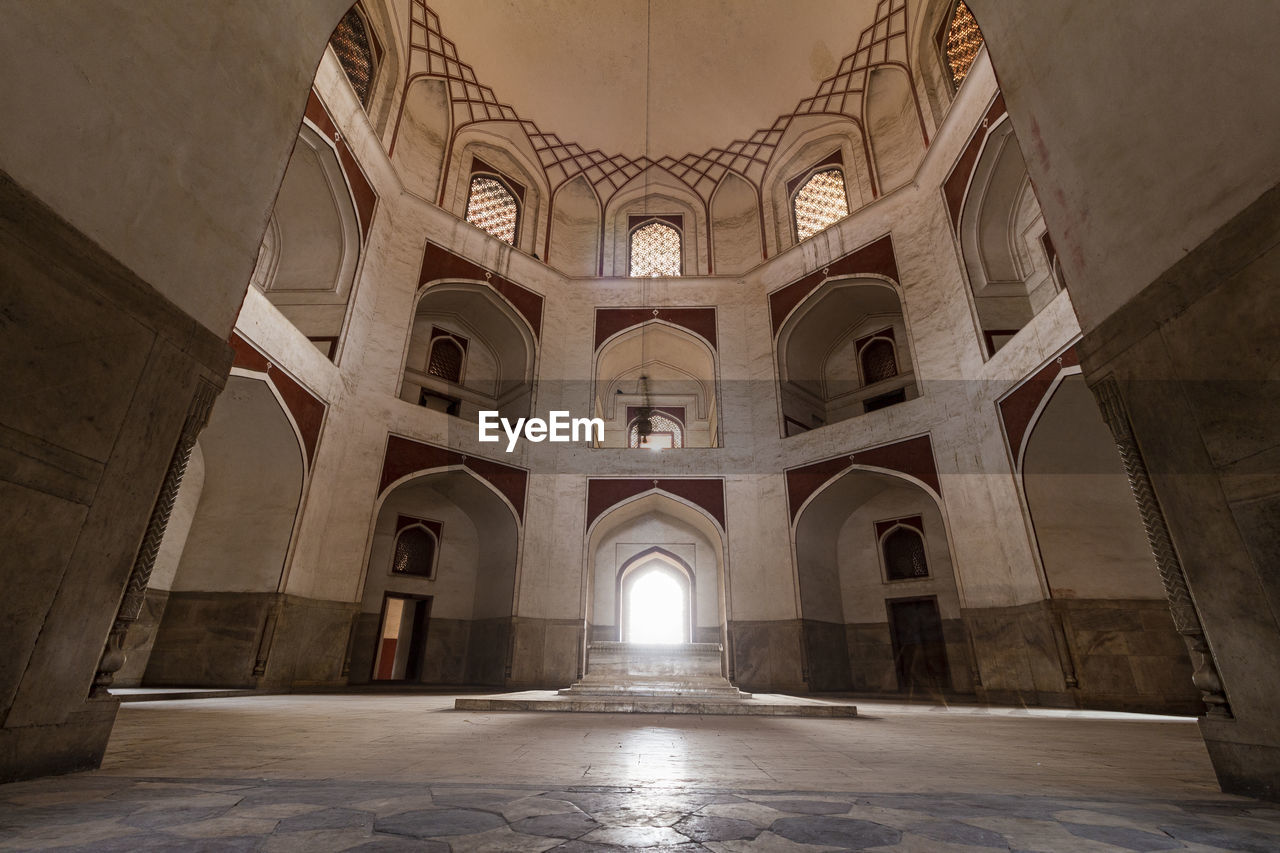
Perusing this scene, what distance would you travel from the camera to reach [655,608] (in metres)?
14.2

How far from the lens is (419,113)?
40.3ft

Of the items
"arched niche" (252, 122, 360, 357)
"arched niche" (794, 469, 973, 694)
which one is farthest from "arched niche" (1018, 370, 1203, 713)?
"arched niche" (252, 122, 360, 357)

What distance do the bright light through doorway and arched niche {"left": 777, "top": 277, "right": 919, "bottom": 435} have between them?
482cm

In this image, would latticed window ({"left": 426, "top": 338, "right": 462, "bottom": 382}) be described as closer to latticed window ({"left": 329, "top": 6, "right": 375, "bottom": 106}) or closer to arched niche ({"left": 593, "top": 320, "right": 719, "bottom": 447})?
arched niche ({"left": 593, "top": 320, "right": 719, "bottom": 447})

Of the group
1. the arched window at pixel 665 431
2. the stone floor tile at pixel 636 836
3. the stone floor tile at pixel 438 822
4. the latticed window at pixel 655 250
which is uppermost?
the latticed window at pixel 655 250

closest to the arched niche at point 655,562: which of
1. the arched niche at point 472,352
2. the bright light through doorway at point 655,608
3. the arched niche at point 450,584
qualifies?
the bright light through doorway at point 655,608

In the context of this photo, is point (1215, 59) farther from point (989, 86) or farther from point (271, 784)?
point (989, 86)

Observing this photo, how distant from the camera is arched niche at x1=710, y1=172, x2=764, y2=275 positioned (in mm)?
13727

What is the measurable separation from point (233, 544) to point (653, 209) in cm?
1117

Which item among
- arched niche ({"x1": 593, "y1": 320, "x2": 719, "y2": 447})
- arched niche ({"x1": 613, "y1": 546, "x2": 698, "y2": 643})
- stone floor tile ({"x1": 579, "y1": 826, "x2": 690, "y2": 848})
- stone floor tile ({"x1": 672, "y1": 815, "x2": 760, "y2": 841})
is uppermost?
arched niche ({"x1": 593, "y1": 320, "x2": 719, "y2": 447})

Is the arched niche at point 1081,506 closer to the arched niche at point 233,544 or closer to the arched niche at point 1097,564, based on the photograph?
the arched niche at point 1097,564

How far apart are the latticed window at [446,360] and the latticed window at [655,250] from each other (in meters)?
4.34

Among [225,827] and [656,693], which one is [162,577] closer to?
[656,693]

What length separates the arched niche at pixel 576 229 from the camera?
13.9 meters
